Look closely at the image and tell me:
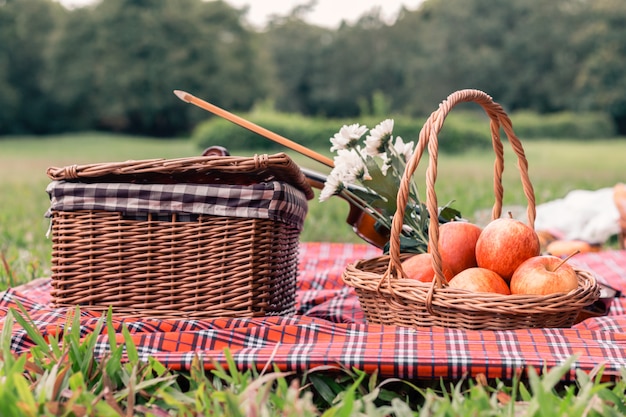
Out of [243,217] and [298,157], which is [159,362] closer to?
[243,217]

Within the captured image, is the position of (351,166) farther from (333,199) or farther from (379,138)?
(333,199)

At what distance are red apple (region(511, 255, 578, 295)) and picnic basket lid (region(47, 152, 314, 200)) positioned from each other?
0.58 m

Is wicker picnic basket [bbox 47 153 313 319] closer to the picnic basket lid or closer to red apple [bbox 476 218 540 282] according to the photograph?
the picnic basket lid

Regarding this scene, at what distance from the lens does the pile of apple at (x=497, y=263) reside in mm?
1501

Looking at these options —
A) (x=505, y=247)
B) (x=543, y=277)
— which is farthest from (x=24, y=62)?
(x=543, y=277)

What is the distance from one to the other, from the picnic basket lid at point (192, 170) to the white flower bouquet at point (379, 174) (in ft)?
0.38

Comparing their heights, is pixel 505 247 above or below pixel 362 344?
above

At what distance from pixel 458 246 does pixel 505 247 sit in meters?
0.12

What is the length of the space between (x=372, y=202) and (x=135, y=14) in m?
24.8

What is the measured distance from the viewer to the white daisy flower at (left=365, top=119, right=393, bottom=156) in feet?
5.67

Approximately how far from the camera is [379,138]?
68.5 inches

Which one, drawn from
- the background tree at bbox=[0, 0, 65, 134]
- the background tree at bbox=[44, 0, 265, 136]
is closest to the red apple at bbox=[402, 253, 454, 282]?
the background tree at bbox=[44, 0, 265, 136]

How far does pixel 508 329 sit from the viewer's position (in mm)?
1482

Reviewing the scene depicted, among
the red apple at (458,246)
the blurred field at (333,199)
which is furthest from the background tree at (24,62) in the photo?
the red apple at (458,246)
